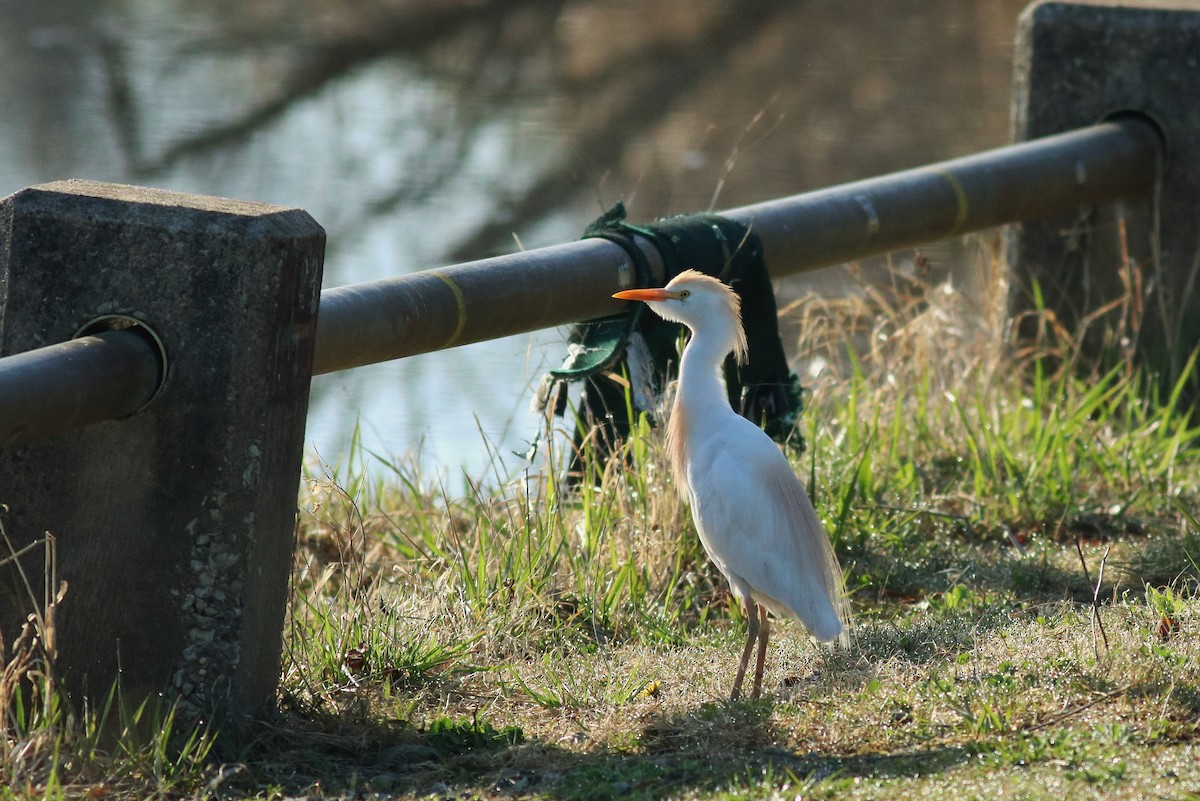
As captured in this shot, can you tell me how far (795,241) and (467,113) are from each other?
6368 mm

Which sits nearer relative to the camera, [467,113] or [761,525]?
[761,525]

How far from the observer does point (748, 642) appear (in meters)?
3.12

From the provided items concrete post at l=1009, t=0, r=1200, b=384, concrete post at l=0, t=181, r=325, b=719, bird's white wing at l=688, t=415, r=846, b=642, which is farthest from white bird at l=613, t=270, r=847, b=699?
concrete post at l=1009, t=0, r=1200, b=384

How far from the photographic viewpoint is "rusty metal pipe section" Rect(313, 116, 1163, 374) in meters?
3.15

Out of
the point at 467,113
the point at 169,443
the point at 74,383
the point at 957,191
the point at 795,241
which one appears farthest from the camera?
the point at 467,113

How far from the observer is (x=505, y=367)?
648 cm

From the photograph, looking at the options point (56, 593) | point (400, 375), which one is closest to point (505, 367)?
point (400, 375)

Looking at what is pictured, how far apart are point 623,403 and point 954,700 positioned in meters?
1.66

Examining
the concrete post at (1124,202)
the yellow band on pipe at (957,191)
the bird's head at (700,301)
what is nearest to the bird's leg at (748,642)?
the bird's head at (700,301)

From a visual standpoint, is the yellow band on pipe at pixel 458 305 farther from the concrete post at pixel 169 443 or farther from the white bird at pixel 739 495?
the concrete post at pixel 169 443

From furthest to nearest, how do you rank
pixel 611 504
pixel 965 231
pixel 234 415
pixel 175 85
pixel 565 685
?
pixel 175 85
pixel 965 231
pixel 611 504
pixel 565 685
pixel 234 415

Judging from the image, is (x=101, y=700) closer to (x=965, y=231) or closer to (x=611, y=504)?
(x=611, y=504)

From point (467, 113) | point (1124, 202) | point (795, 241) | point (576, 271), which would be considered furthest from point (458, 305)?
point (467, 113)

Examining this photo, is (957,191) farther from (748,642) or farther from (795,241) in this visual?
(748,642)
